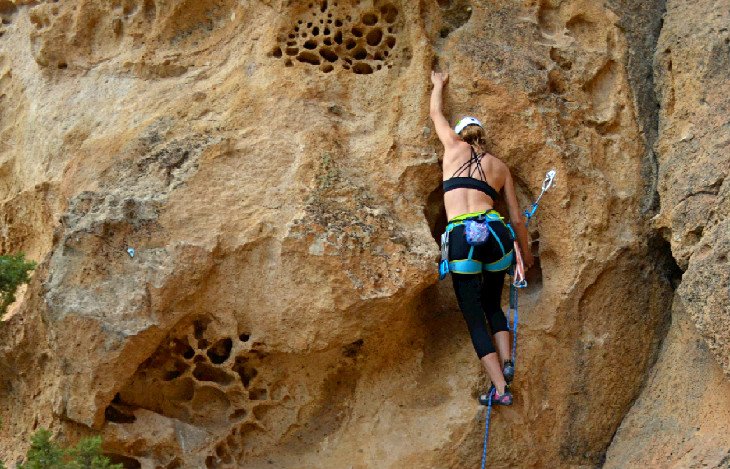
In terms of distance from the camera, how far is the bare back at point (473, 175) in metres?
5.11

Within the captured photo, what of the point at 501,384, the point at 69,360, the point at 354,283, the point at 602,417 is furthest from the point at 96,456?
the point at 602,417

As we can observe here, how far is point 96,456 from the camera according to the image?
4219 mm

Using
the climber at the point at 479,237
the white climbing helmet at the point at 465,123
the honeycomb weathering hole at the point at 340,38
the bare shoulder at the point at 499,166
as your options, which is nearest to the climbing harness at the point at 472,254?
the climber at the point at 479,237

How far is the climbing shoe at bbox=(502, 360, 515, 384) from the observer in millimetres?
4953

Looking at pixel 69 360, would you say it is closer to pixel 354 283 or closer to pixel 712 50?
pixel 354 283

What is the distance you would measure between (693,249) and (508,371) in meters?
1.11

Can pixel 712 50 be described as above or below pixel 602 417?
above

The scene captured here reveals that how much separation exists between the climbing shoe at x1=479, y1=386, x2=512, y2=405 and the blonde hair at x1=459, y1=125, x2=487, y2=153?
4.15 ft

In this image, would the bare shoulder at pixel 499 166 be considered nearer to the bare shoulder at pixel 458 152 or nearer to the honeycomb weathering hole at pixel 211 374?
the bare shoulder at pixel 458 152

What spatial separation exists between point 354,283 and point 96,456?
4.74 feet

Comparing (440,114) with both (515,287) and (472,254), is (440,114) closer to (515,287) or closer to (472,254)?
(472,254)

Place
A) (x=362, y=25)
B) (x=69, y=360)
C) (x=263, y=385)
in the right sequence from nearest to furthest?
(x=69, y=360) → (x=263, y=385) → (x=362, y=25)

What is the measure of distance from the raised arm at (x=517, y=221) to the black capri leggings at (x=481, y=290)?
0.10m

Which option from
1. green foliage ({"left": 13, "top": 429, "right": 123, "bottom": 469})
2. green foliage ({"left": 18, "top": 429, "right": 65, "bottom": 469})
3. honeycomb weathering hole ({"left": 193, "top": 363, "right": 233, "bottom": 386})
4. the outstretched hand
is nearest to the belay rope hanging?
the outstretched hand
